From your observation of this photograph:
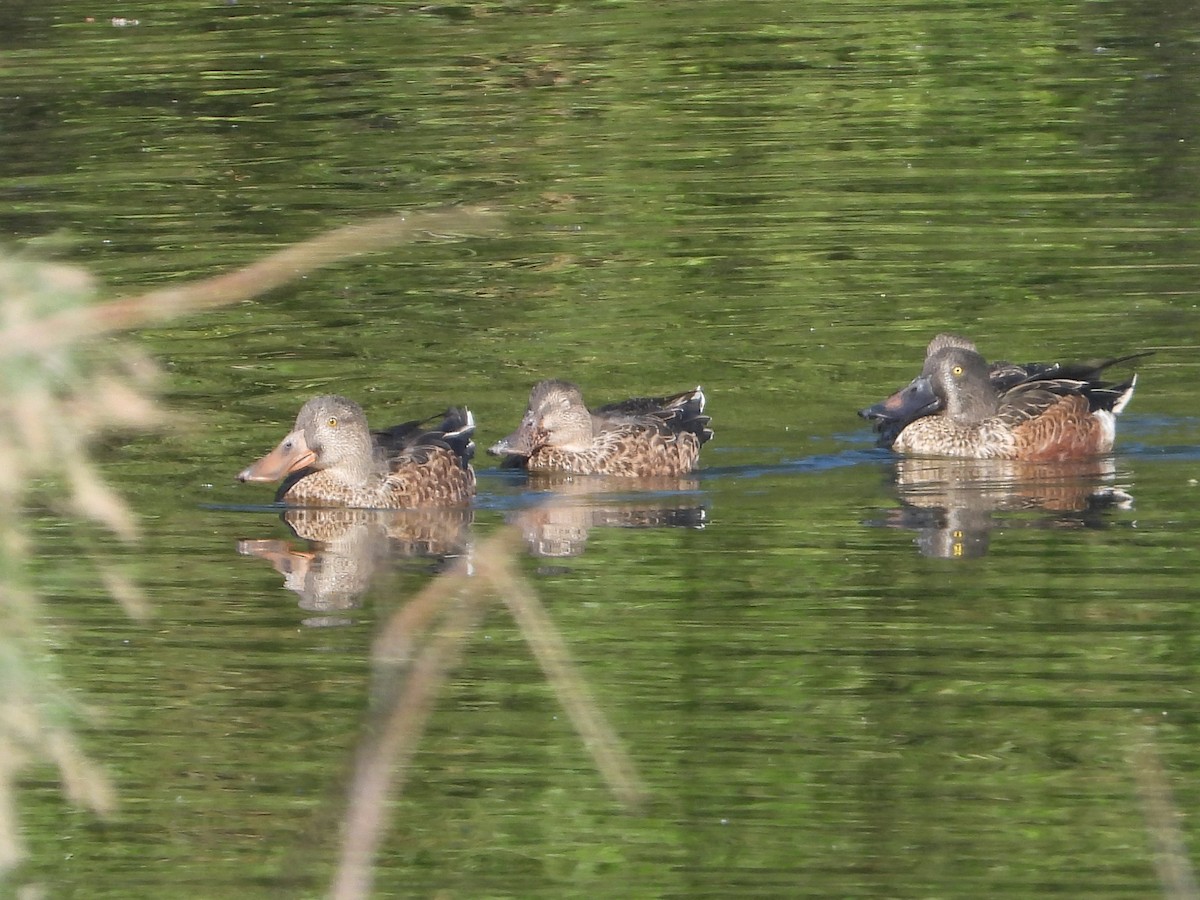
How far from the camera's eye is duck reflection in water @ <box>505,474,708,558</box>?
11.3m

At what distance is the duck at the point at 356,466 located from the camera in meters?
12.0

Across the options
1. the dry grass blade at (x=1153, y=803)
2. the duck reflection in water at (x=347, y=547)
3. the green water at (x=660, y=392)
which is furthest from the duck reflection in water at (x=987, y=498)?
the dry grass blade at (x=1153, y=803)

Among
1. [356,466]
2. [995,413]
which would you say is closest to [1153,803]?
[356,466]

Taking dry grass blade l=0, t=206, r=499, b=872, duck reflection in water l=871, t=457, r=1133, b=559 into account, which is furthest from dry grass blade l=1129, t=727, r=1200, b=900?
dry grass blade l=0, t=206, r=499, b=872

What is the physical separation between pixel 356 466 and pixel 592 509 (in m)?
1.23

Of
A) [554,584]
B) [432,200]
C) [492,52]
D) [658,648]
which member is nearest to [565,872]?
[658,648]

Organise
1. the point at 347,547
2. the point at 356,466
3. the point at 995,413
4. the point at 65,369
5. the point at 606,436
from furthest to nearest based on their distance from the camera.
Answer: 1. the point at 995,413
2. the point at 606,436
3. the point at 356,466
4. the point at 347,547
5. the point at 65,369

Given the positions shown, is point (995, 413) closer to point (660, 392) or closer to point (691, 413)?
point (691, 413)

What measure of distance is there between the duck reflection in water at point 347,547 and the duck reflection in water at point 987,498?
2146 millimetres

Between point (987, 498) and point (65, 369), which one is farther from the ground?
point (65, 369)

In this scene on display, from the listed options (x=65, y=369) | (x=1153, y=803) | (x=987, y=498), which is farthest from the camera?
(x=987, y=498)

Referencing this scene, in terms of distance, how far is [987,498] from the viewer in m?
12.0

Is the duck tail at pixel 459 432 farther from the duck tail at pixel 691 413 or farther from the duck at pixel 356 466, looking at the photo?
the duck tail at pixel 691 413

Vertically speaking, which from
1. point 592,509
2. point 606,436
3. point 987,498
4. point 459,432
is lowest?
point 987,498
